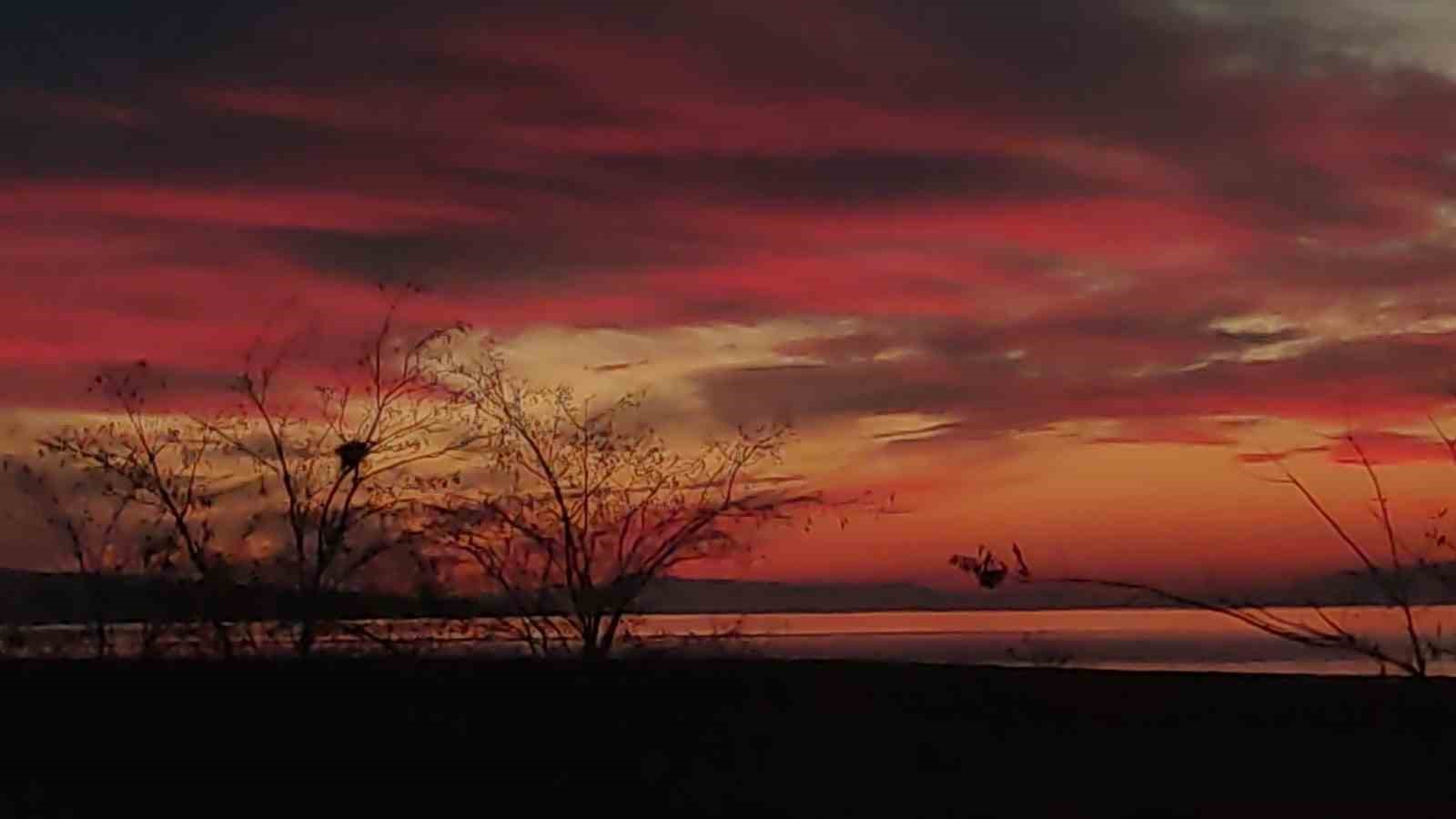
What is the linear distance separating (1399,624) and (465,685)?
260 inches

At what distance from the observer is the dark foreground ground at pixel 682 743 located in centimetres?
722

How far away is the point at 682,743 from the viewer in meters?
7.70

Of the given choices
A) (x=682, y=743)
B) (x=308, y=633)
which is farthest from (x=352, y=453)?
(x=682, y=743)

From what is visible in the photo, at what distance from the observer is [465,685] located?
7.87 m

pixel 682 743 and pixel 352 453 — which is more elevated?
pixel 352 453

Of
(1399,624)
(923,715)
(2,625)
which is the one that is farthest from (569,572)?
(923,715)

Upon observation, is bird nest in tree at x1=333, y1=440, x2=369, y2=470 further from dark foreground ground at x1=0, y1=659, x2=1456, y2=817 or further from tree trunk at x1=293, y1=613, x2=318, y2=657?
dark foreground ground at x1=0, y1=659, x2=1456, y2=817

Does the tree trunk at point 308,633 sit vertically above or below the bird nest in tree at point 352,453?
below

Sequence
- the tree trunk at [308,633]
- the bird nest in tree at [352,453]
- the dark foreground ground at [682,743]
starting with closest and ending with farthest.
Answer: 1. the dark foreground ground at [682,743]
2. the tree trunk at [308,633]
3. the bird nest in tree at [352,453]

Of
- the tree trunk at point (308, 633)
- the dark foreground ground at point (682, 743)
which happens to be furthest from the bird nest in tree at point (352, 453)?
the dark foreground ground at point (682, 743)

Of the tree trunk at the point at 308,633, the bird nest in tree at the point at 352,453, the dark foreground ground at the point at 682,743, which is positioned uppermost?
the bird nest in tree at the point at 352,453

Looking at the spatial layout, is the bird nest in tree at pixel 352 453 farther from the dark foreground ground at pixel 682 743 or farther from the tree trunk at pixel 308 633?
the dark foreground ground at pixel 682 743

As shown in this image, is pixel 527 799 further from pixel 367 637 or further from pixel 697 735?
pixel 367 637

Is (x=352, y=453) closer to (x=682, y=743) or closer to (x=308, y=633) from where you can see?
(x=308, y=633)
